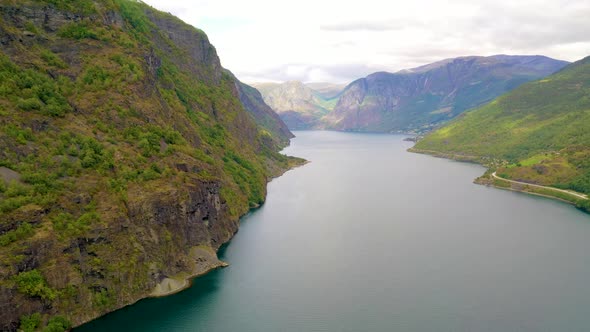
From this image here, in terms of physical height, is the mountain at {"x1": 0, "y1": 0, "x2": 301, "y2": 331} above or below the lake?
above

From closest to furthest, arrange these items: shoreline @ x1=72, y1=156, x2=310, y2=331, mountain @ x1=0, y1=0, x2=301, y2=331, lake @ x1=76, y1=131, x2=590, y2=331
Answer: mountain @ x1=0, y1=0, x2=301, y2=331 < lake @ x1=76, y1=131, x2=590, y2=331 < shoreline @ x1=72, y1=156, x2=310, y2=331

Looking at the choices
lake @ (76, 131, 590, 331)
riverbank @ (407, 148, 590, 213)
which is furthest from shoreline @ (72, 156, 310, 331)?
riverbank @ (407, 148, 590, 213)

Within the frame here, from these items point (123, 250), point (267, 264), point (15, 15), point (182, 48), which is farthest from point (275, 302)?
point (182, 48)

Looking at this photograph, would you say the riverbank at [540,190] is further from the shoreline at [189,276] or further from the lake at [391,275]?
the shoreline at [189,276]

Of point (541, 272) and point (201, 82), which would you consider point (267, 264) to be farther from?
point (201, 82)

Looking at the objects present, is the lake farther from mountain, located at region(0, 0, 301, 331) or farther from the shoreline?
mountain, located at region(0, 0, 301, 331)

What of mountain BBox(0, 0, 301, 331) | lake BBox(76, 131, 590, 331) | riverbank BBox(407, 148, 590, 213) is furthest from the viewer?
riverbank BBox(407, 148, 590, 213)

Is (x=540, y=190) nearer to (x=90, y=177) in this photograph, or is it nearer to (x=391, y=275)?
(x=391, y=275)
